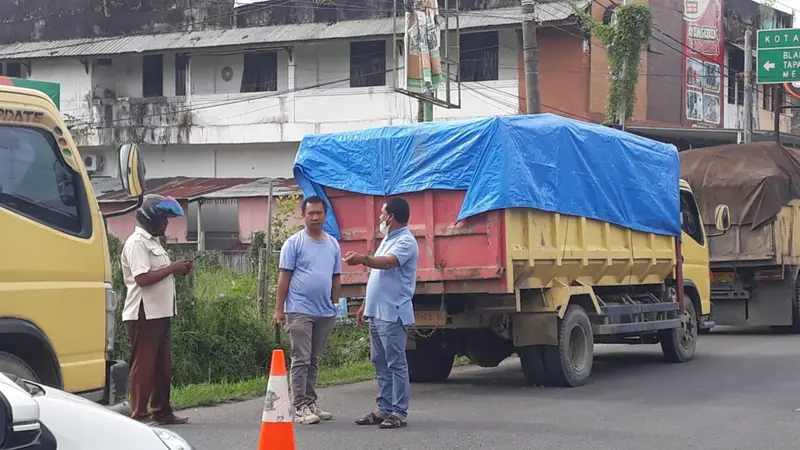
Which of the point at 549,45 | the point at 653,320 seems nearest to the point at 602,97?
the point at 549,45

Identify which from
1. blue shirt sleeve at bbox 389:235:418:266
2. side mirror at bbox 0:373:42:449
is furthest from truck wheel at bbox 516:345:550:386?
side mirror at bbox 0:373:42:449

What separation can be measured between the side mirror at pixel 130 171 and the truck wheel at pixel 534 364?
519 cm

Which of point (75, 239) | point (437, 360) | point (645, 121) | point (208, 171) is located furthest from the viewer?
point (208, 171)

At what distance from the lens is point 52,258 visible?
6445 mm

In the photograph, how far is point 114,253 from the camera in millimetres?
13125

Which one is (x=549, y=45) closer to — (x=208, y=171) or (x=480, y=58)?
(x=480, y=58)

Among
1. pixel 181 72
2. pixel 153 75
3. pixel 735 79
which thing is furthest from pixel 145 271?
pixel 735 79

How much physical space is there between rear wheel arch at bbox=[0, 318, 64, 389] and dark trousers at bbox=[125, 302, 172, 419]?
6.22 ft

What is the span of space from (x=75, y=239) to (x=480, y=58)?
25914 mm

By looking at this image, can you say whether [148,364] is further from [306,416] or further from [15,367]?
[15,367]

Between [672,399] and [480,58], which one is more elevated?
[480,58]

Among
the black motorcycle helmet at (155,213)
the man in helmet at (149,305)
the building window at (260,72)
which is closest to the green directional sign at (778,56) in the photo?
the building window at (260,72)

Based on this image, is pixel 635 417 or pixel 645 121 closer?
pixel 635 417

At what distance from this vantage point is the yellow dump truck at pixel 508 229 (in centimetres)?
1016
